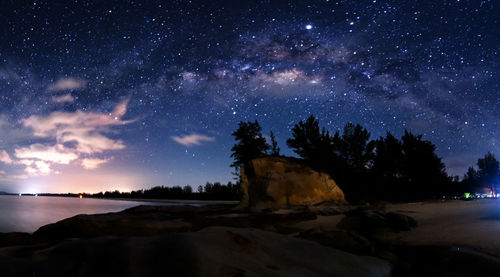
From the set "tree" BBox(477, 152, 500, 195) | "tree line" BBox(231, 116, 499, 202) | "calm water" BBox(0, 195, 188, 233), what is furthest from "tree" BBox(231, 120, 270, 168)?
"tree" BBox(477, 152, 500, 195)

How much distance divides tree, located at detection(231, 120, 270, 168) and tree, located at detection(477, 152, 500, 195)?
58.9 m

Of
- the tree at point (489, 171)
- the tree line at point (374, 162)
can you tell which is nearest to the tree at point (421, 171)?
the tree line at point (374, 162)

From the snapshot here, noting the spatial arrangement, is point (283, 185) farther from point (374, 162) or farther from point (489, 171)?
point (489, 171)

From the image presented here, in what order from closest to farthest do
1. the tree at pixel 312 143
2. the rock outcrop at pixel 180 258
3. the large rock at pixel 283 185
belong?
1. the rock outcrop at pixel 180 258
2. the large rock at pixel 283 185
3. the tree at pixel 312 143

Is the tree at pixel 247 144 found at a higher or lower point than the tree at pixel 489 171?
higher

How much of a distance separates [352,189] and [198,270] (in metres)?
29.7

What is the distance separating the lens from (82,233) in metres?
7.62

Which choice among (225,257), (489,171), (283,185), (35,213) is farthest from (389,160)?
(489,171)

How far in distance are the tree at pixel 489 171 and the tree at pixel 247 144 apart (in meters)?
58.9

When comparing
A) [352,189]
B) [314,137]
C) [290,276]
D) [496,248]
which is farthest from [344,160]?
[290,276]

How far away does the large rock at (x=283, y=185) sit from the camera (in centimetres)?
2016

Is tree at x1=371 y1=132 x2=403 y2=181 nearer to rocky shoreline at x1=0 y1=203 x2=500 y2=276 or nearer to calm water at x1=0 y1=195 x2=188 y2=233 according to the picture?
rocky shoreline at x1=0 y1=203 x2=500 y2=276

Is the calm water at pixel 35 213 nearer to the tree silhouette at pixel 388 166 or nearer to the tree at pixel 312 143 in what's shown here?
the tree at pixel 312 143

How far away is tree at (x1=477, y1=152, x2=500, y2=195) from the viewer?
57.7 m
